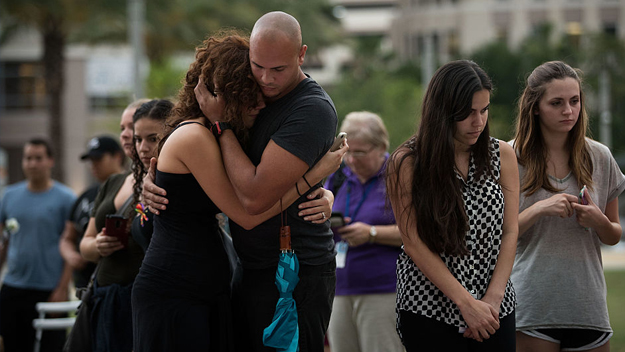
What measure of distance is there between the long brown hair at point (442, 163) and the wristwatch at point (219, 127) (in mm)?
824

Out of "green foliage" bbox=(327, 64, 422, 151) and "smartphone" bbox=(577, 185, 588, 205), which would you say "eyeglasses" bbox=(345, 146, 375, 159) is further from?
"green foliage" bbox=(327, 64, 422, 151)

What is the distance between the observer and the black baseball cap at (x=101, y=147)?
265 inches

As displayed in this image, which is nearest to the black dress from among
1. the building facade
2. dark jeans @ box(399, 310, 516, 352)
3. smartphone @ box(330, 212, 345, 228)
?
dark jeans @ box(399, 310, 516, 352)

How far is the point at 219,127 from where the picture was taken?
354 cm

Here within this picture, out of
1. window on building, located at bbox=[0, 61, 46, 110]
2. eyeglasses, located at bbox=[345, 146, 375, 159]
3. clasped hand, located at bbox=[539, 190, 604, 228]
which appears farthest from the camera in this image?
window on building, located at bbox=[0, 61, 46, 110]

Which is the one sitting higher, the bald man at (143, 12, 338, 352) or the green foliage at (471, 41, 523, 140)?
the green foliage at (471, 41, 523, 140)

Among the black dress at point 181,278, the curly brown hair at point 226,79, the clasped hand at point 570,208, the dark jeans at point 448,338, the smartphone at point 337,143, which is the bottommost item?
the dark jeans at point 448,338

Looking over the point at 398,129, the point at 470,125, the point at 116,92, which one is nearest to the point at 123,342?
the point at 470,125

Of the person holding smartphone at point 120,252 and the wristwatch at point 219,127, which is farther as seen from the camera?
the person holding smartphone at point 120,252

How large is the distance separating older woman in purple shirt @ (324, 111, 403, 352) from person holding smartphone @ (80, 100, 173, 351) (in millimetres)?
1423

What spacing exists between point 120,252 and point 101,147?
2.20 m

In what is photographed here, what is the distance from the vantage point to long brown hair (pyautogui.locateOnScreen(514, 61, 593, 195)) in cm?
426

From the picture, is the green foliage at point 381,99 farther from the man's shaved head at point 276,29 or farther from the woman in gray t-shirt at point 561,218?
the man's shaved head at point 276,29

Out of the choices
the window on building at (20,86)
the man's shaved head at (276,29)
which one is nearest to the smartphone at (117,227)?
the man's shaved head at (276,29)
